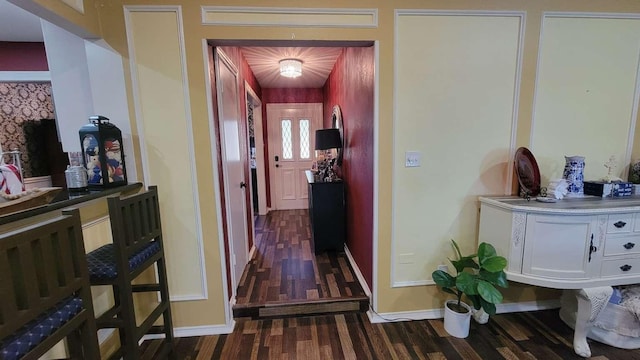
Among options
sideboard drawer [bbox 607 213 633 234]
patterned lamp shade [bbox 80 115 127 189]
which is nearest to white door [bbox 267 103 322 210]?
patterned lamp shade [bbox 80 115 127 189]

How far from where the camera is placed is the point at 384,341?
1.86 metres

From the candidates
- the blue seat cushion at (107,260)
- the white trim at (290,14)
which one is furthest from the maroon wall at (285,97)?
the blue seat cushion at (107,260)

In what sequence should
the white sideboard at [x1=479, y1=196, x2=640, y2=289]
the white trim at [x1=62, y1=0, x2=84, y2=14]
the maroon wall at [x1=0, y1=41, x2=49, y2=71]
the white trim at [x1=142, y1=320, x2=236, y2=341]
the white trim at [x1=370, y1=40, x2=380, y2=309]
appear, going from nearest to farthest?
the white trim at [x1=62, y1=0, x2=84, y2=14], the white sideboard at [x1=479, y1=196, x2=640, y2=289], the white trim at [x1=370, y1=40, x2=380, y2=309], the white trim at [x1=142, y1=320, x2=236, y2=341], the maroon wall at [x1=0, y1=41, x2=49, y2=71]

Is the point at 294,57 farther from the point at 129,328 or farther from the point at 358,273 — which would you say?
the point at 129,328

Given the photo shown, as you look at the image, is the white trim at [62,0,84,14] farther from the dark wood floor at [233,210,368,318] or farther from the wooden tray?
the dark wood floor at [233,210,368,318]

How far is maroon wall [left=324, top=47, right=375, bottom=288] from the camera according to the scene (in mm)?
2112

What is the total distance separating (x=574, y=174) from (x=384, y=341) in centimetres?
177

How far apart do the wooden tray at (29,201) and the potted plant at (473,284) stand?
2.23m

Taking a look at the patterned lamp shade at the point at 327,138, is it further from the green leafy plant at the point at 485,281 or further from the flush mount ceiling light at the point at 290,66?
the green leafy plant at the point at 485,281

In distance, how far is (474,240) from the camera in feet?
6.76

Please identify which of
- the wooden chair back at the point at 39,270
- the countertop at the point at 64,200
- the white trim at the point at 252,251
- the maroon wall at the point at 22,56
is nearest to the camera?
the wooden chair back at the point at 39,270

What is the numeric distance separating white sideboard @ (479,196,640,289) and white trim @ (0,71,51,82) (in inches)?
179

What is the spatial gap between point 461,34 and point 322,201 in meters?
1.98

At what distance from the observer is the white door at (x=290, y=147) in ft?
16.4
